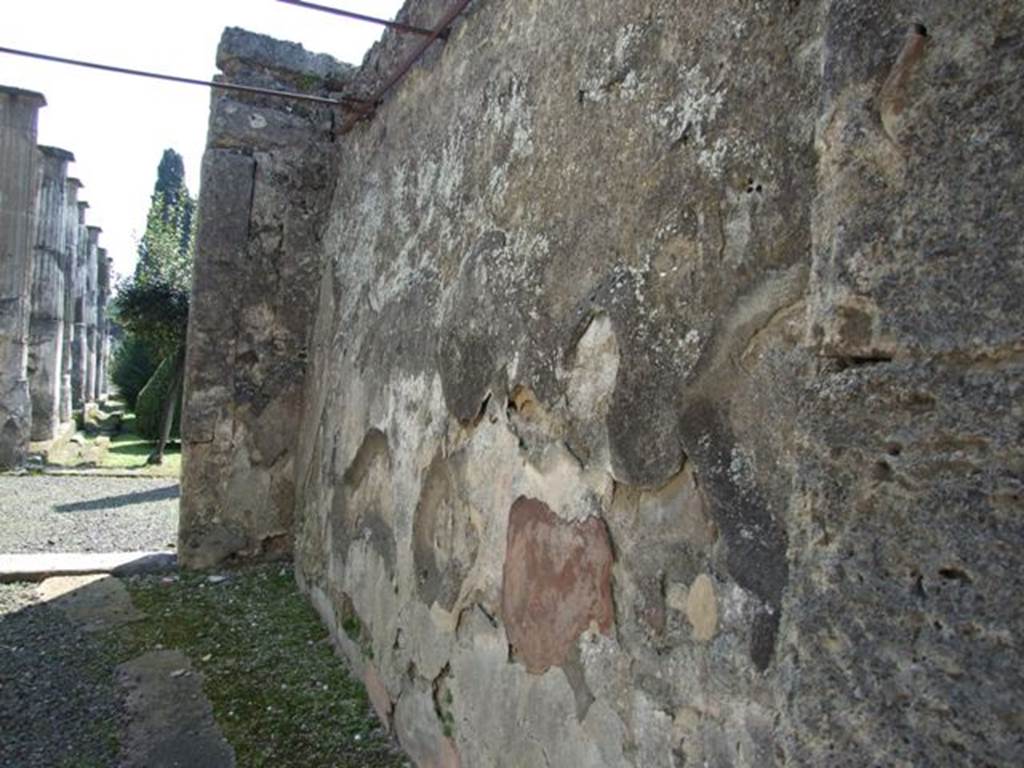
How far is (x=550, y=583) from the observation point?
1.76 meters

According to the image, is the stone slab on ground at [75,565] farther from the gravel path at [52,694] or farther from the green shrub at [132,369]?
the green shrub at [132,369]

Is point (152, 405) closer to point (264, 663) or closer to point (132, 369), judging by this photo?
point (132, 369)

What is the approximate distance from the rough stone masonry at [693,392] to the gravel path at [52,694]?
84 cm

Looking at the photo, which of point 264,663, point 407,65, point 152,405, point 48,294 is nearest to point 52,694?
point 264,663

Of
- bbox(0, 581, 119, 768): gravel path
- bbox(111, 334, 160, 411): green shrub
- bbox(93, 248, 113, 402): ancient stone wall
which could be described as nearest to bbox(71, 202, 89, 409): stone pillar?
bbox(111, 334, 160, 411): green shrub

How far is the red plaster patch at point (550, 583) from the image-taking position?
1.58 metres

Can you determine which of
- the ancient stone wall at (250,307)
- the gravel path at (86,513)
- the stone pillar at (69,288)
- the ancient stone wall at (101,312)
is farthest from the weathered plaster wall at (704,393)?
the ancient stone wall at (101,312)

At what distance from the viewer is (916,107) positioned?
776 mm

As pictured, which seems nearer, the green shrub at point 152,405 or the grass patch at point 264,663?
the grass patch at point 264,663

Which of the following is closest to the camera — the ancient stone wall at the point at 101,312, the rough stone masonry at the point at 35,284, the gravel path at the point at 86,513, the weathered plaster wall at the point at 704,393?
the weathered plaster wall at the point at 704,393

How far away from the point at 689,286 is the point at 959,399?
0.67 metres

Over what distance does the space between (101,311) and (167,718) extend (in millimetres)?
25003

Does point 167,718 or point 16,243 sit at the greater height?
point 16,243

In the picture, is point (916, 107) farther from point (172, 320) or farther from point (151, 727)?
point (172, 320)
